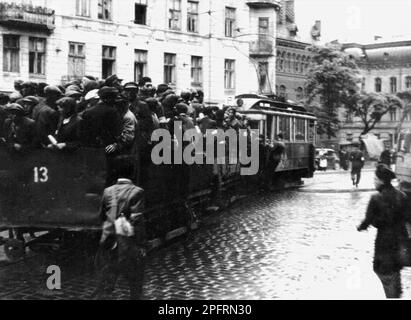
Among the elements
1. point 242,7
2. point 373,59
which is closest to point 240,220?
point 373,59

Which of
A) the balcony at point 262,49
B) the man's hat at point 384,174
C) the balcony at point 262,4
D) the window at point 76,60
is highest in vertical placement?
the balcony at point 262,4

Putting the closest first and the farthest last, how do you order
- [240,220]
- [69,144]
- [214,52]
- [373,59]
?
1. [69,144]
2. [240,220]
3. [373,59]
4. [214,52]

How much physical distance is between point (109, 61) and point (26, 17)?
5202mm

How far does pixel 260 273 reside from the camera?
873cm

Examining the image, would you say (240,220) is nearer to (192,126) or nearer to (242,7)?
(192,126)

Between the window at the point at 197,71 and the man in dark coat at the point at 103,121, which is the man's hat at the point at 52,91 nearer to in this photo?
the man in dark coat at the point at 103,121

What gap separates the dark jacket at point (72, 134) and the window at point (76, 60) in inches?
939

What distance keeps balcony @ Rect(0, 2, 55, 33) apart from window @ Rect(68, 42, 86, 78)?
1504mm

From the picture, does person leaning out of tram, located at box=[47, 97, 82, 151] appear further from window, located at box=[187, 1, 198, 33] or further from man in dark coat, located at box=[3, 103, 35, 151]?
window, located at box=[187, 1, 198, 33]

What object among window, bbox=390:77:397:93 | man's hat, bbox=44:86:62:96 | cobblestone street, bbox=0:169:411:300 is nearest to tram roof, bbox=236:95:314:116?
cobblestone street, bbox=0:169:411:300

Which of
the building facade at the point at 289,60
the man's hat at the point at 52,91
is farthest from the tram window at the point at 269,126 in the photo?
the building facade at the point at 289,60

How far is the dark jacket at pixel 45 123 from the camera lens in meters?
8.31
